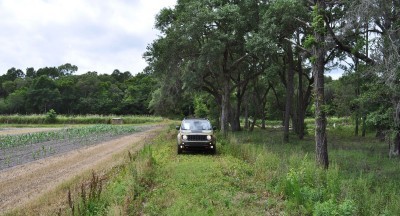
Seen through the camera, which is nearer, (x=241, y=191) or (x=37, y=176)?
(x=241, y=191)

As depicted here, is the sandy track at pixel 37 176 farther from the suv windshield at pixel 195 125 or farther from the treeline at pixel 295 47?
the treeline at pixel 295 47

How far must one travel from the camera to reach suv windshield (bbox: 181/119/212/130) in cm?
2039

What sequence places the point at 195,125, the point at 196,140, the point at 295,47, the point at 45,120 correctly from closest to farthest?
the point at 196,140 < the point at 195,125 < the point at 295,47 < the point at 45,120

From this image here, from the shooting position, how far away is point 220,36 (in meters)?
29.5

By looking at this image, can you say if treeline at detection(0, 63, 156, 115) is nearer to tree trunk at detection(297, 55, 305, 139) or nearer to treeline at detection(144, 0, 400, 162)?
treeline at detection(144, 0, 400, 162)

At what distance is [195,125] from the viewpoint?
20.7m

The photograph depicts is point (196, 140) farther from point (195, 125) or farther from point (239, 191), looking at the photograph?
point (239, 191)

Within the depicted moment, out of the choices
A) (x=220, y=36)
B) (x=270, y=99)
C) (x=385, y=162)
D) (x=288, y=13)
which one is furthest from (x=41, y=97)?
(x=385, y=162)

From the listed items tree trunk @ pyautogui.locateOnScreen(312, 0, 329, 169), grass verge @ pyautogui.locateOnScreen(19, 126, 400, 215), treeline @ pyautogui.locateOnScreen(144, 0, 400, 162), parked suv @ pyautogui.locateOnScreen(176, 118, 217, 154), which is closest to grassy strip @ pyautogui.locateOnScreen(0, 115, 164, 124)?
treeline @ pyautogui.locateOnScreen(144, 0, 400, 162)

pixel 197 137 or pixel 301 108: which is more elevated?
pixel 301 108

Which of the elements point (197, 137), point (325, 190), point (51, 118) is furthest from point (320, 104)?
point (51, 118)

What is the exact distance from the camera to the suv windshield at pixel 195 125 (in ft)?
66.9

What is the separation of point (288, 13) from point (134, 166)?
53.5 ft

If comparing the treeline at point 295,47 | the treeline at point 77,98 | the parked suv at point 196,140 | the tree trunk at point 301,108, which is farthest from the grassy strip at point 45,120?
the parked suv at point 196,140
